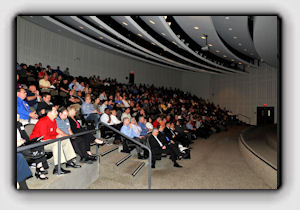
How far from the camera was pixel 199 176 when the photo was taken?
4.88 meters

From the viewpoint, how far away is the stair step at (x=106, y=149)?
187 inches

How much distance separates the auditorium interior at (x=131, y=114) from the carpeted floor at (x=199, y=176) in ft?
0.08

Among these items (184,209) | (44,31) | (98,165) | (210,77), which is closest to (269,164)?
(184,209)

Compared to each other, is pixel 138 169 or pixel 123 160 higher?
pixel 123 160

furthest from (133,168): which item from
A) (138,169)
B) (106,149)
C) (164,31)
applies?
(164,31)

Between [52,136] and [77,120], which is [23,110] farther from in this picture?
[77,120]

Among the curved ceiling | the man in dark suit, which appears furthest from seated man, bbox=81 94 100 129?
the curved ceiling

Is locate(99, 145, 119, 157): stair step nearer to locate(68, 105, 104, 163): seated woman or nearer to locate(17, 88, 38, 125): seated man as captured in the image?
locate(68, 105, 104, 163): seated woman

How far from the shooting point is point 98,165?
4.42 m

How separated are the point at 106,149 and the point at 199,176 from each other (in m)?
2.22

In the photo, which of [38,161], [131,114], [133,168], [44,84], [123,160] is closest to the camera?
[38,161]

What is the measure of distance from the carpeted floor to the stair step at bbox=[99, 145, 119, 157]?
1.76 ft
